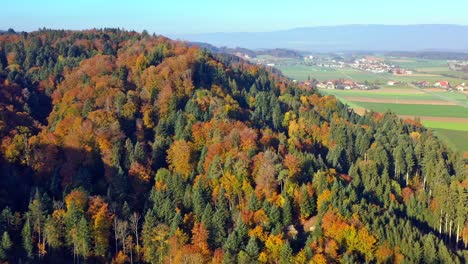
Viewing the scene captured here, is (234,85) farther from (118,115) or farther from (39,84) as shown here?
(39,84)

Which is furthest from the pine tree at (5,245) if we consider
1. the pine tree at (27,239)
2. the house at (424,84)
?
the house at (424,84)

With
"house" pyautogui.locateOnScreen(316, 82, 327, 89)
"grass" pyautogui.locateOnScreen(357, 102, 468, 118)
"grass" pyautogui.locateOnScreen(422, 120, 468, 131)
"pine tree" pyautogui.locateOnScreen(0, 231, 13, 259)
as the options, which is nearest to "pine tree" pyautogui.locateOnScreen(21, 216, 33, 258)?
"pine tree" pyautogui.locateOnScreen(0, 231, 13, 259)

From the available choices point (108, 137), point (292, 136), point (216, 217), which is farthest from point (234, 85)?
point (216, 217)

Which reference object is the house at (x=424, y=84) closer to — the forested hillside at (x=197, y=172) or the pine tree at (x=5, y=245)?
the forested hillside at (x=197, y=172)

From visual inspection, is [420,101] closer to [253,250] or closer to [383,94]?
[383,94]

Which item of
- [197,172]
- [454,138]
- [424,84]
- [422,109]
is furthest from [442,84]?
[197,172]

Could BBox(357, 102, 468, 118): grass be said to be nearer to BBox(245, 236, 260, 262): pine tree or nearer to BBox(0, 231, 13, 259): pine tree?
BBox(245, 236, 260, 262): pine tree

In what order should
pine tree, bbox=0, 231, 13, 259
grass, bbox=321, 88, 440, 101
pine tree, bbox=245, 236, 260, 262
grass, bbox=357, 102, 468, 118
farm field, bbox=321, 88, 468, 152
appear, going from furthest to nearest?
grass, bbox=321, 88, 440, 101 < grass, bbox=357, 102, 468, 118 < farm field, bbox=321, 88, 468, 152 < pine tree, bbox=0, 231, 13, 259 < pine tree, bbox=245, 236, 260, 262
